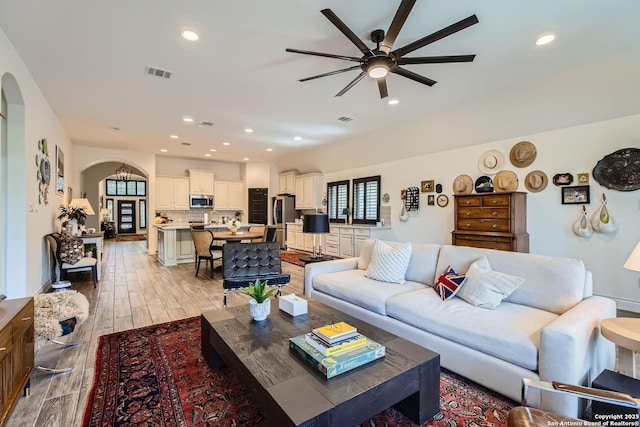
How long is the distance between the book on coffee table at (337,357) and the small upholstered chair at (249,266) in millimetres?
1900

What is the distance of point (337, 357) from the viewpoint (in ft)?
5.17

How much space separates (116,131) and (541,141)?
7.80 metres

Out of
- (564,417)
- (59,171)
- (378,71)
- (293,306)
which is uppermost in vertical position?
(378,71)

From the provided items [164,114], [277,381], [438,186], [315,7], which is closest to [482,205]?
[438,186]

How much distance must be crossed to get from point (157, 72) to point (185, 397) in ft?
11.7

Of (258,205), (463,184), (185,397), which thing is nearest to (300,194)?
→ (258,205)

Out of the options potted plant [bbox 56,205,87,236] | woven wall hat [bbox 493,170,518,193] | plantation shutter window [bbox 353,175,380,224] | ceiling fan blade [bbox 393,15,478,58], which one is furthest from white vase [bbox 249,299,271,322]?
plantation shutter window [bbox 353,175,380,224]

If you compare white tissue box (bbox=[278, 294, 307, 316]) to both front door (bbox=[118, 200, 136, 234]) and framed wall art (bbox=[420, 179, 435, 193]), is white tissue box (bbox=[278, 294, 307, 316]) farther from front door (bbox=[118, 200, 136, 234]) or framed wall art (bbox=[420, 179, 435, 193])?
front door (bbox=[118, 200, 136, 234])

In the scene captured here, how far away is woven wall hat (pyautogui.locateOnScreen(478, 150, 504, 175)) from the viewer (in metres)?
4.66

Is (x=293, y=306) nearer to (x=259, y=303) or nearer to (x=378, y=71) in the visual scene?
(x=259, y=303)

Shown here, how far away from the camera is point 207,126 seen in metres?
5.94

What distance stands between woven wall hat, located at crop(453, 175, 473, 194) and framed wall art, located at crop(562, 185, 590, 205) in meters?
1.29

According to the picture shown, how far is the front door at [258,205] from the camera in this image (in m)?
9.91

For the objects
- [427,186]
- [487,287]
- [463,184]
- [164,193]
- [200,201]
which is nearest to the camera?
[487,287]
